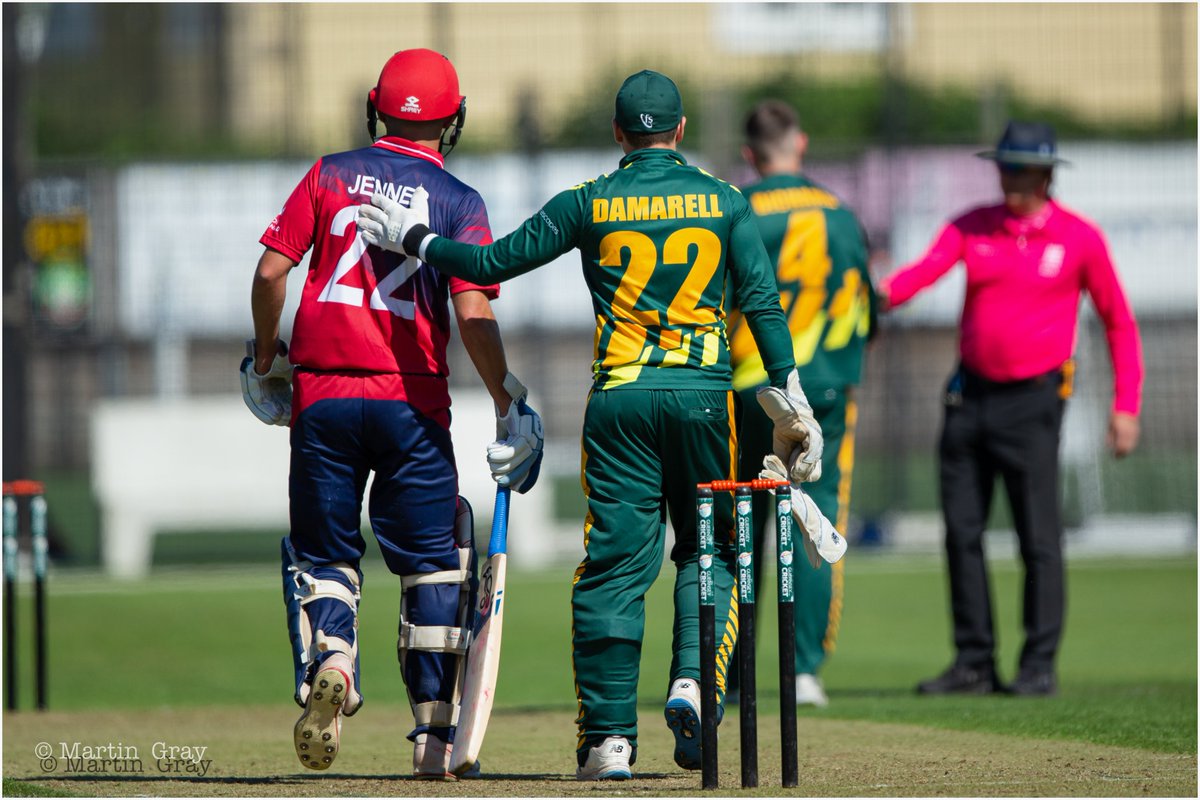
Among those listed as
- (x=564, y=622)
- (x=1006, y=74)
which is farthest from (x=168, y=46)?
(x=564, y=622)

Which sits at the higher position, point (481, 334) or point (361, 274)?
point (361, 274)

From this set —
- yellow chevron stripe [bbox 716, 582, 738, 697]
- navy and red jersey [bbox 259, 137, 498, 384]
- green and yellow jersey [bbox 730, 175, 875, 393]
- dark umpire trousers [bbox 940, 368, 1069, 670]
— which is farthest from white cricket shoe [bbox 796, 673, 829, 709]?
navy and red jersey [bbox 259, 137, 498, 384]

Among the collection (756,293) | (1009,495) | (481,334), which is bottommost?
(1009,495)

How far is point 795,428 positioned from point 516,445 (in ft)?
3.02

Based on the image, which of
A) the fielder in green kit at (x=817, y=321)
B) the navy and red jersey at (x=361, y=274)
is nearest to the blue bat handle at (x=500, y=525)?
the navy and red jersey at (x=361, y=274)

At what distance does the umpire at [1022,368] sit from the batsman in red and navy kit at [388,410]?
3167 millimetres

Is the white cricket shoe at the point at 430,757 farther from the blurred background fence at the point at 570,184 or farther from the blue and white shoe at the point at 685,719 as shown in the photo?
the blurred background fence at the point at 570,184

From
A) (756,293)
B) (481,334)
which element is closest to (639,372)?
(756,293)

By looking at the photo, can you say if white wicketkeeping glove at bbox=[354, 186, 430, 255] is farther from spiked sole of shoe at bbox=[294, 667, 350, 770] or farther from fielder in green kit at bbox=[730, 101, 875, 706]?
fielder in green kit at bbox=[730, 101, 875, 706]

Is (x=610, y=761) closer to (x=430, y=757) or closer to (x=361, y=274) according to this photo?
(x=430, y=757)

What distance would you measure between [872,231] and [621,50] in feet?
17.0

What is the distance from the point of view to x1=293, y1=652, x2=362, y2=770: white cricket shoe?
18.3ft

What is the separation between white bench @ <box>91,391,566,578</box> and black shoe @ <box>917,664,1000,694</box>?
7632 millimetres

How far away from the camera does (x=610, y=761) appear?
564cm
